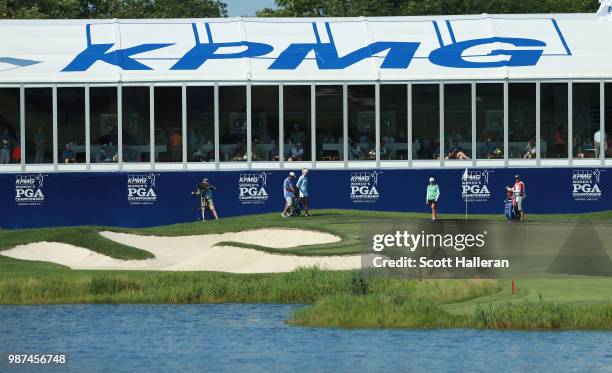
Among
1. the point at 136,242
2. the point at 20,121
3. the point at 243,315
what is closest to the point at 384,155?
the point at 136,242

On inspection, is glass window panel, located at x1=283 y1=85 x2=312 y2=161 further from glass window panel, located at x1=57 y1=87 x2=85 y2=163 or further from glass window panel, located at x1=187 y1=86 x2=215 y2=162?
glass window panel, located at x1=57 y1=87 x2=85 y2=163

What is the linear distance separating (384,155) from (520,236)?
17.0 m

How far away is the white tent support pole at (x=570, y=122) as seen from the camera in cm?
6078

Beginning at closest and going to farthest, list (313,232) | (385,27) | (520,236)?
→ 1. (520,236)
2. (313,232)
3. (385,27)

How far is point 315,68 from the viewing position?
61000 mm

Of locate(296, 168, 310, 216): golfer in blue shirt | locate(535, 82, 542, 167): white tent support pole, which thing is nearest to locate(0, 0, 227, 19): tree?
locate(296, 168, 310, 216): golfer in blue shirt

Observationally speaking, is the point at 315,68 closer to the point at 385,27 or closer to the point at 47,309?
the point at 385,27

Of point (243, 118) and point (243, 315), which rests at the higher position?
point (243, 118)

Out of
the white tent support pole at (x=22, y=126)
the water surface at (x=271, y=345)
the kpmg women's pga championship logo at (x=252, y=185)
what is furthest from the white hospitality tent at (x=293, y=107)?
the water surface at (x=271, y=345)

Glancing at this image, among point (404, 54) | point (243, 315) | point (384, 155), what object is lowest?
point (243, 315)

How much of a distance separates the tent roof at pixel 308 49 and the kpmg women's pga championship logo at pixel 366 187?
12.2 ft

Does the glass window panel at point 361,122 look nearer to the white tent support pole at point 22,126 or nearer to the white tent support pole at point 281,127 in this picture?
the white tent support pole at point 281,127

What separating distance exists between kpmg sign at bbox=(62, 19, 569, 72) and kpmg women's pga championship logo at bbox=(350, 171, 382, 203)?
4245 mm

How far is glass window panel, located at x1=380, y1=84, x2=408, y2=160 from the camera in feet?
198
